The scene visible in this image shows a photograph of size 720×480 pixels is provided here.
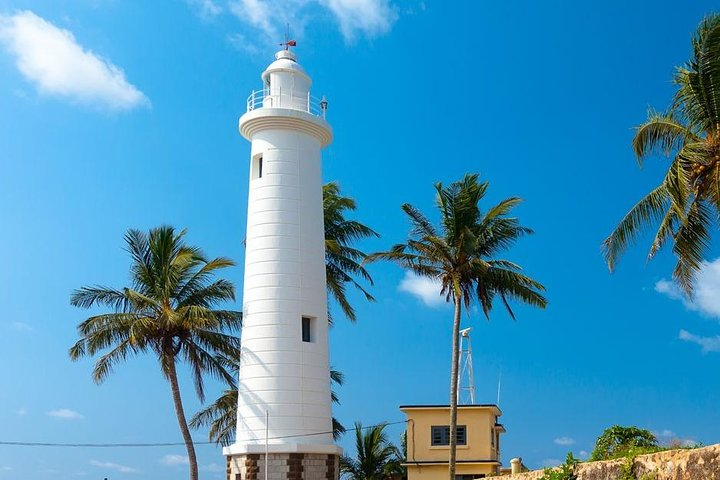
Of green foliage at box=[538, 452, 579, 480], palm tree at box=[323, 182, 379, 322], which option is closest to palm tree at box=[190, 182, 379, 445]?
palm tree at box=[323, 182, 379, 322]

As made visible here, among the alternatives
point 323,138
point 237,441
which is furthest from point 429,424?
point 323,138

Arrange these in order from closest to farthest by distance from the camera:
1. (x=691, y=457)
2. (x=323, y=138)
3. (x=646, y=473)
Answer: (x=691, y=457), (x=646, y=473), (x=323, y=138)

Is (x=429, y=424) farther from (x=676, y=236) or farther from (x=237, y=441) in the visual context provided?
(x=676, y=236)

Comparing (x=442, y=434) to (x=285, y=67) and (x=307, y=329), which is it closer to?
(x=307, y=329)

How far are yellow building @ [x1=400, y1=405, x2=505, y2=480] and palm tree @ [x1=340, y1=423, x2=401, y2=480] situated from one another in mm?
5193

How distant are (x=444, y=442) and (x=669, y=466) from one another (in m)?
27.3

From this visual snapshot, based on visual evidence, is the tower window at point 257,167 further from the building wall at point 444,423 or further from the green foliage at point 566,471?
the green foliage at point 566,471

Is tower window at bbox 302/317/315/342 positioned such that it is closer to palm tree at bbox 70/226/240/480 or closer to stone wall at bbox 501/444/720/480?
palm tree at bbox 70/226/240/480

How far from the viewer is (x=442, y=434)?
40.0 metres

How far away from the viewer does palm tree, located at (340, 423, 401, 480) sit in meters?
44.9

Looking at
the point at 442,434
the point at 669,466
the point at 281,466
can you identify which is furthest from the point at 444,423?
the point at 669,466

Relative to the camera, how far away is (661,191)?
23.2 metres

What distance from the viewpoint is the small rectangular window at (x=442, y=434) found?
39969 mm

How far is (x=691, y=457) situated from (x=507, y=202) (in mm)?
22861
